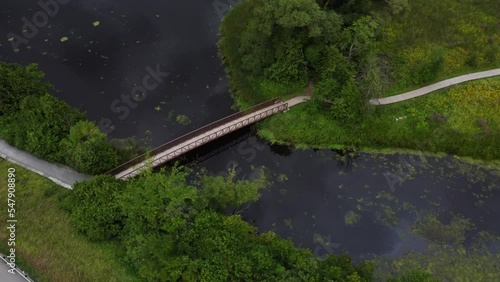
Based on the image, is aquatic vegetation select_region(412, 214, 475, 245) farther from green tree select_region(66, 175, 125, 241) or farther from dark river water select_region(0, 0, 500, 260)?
green tree select_region(66, 175, 125, 241)

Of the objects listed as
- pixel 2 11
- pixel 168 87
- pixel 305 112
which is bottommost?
pixel 305 112

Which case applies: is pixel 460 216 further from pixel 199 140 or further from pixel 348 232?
pixel 199 140

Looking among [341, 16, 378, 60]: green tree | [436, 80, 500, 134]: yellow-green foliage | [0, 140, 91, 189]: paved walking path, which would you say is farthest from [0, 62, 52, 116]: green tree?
[436, 80, 500, 134]: yellow-green foliage

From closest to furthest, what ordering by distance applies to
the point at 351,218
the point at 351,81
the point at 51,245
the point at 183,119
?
the point at 51,245 < the point at 351,218 < the point at 351,81 < the point at 183,119

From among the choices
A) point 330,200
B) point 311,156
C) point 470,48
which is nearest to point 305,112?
point 311,156

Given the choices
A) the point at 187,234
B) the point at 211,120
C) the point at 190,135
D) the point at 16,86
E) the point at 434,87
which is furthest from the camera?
the point at 434,87

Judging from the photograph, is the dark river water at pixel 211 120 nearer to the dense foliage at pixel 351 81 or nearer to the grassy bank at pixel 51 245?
the dense foliage at pixel 351 81

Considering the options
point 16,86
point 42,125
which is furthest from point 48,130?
point 16,86

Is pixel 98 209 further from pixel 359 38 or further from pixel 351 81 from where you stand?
pixel 359 38
